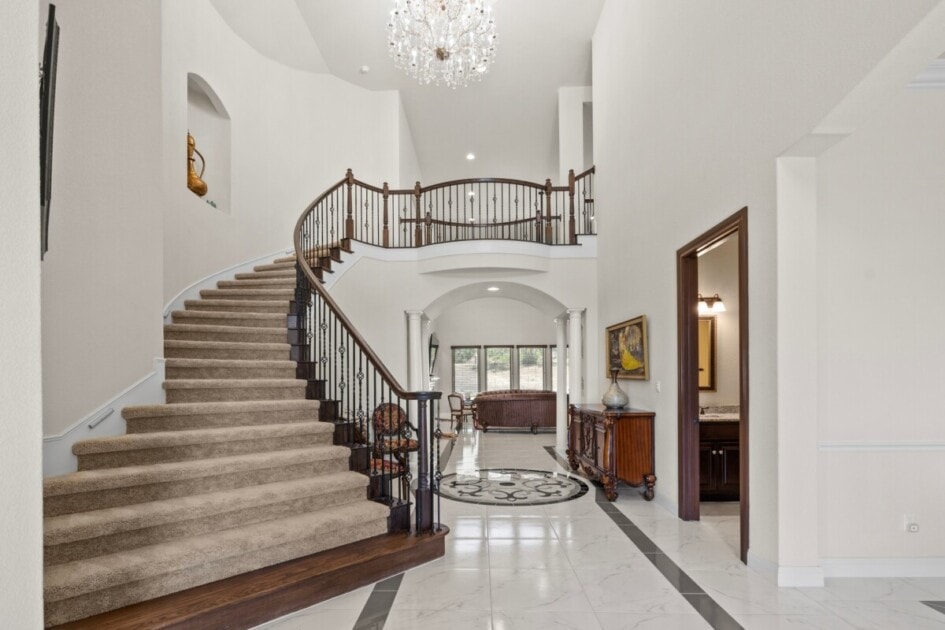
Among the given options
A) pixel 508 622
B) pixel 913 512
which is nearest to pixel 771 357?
pixel 913 512

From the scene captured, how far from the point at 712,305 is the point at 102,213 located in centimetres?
597

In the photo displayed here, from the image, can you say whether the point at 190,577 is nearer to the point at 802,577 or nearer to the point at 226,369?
the point at 226,369

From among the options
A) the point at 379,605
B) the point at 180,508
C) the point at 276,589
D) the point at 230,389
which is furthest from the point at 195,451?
the point at 379,605

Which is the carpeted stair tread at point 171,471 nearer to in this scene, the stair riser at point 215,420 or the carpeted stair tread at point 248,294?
the stair riser at point 215,420

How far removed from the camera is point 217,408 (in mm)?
4012

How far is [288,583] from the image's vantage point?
2916 mm

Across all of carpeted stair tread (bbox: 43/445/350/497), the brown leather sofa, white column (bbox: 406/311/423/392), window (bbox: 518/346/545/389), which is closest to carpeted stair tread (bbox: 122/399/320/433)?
carpeted stair tread (bbox: 43/445/350/497)

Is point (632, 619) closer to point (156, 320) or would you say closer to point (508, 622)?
point (508, 622)

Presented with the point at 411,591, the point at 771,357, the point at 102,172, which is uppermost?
the point at 102,172

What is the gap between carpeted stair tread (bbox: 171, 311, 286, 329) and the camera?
5.54 meters

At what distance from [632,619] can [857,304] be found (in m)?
2.37

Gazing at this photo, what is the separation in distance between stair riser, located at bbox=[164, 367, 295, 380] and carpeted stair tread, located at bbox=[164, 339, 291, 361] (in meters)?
0.29

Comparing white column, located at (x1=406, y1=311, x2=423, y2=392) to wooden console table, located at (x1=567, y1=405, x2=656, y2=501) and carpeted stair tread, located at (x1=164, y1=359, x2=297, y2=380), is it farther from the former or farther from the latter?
wooden console table, located at (x1=567, y1=405, x2=656, y2=501)

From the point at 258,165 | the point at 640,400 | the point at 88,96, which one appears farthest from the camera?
the point at 258,165
